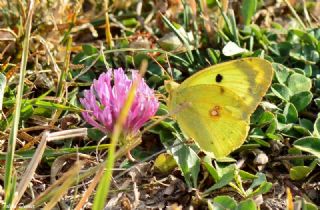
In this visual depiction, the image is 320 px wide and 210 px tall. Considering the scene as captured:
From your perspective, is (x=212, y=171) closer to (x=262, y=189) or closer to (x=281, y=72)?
(x=262, y=189)

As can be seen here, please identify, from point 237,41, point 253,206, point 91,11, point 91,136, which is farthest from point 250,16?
point 253,206

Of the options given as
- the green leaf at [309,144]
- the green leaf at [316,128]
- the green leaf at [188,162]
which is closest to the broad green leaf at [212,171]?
the green leaf at [188,162]

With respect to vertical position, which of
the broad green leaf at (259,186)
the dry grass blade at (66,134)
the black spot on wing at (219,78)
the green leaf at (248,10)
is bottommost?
the broad green leaf at (259,186)

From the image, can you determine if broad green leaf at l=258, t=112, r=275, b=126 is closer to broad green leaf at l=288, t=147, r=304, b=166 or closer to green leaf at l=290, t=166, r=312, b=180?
broad green leaf at l=288, t=147, r=304, b=166

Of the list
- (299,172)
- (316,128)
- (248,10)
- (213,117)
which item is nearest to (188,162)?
(213,117)

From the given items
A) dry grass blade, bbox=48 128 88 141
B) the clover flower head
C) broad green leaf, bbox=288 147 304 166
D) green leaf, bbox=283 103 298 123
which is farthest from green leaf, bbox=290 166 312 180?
dry grass blade, bbox=48 128 88 141

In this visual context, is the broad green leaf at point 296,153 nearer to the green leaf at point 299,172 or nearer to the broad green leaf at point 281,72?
the green leaf at point 299,172
